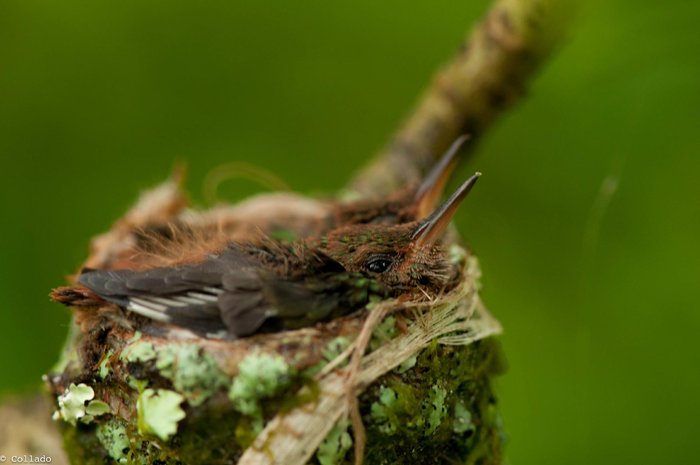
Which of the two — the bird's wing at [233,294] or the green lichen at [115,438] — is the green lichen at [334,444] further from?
the green lichen at [115,438]

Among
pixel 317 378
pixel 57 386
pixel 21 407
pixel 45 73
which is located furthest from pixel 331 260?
pixel 45 73

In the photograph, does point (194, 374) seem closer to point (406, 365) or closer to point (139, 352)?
point (139, 352)

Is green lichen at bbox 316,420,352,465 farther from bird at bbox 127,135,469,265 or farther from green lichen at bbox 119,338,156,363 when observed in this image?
bird at bbox 127,135,469,265

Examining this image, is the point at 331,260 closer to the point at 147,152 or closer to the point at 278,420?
the point at 278,420

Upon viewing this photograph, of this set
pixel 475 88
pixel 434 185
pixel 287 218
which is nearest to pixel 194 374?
pixel 434 185

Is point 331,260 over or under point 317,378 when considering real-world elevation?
over
